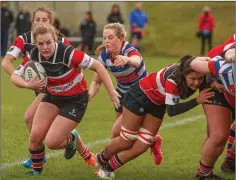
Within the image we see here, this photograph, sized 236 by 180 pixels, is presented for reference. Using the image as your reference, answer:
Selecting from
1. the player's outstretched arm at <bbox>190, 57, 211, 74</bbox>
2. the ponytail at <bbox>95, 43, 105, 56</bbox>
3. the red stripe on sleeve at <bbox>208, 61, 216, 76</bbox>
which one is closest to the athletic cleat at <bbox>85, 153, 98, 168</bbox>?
the ponytail at <bbox>95, 43, 105, 56</bbox>

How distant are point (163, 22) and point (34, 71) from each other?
23.5m

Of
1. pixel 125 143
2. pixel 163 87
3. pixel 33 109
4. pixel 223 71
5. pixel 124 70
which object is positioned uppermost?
pixel 223 71

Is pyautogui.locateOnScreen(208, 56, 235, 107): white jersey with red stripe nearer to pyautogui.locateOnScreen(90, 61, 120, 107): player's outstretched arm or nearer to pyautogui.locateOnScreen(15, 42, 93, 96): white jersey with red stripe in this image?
pyautogui.locateOnScreen(90, 61, 120, 107): player's outstretched arm

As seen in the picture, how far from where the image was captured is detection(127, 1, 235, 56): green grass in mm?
27156

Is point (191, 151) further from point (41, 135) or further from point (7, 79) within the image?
point (7, 79)

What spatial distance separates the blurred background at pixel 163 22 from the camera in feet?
87.6

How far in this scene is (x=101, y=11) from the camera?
27.2 metres

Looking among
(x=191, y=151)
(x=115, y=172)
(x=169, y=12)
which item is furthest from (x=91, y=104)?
(x=169, y=12)

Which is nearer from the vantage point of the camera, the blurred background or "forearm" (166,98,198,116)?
"forearm" (166,98,198,116)

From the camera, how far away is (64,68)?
6.89m

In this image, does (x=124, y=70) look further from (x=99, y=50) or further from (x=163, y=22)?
(x=163, y=22)

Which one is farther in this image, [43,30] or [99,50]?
[99,50]

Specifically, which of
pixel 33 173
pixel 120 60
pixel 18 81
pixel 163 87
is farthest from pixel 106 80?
pixel 33 173

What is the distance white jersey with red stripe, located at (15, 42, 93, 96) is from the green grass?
1949 centimetres
